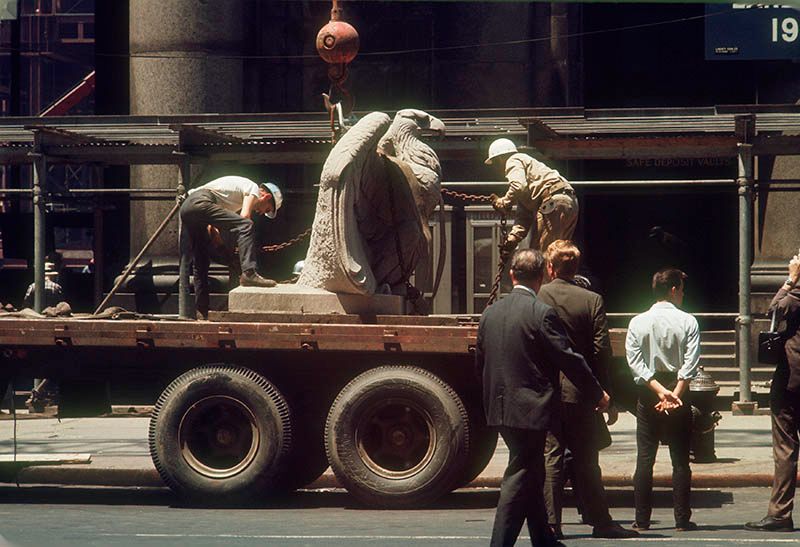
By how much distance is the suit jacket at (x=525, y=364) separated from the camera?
→ 848 centimetres

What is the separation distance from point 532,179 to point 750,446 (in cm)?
362

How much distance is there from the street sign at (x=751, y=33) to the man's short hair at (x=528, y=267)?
12.5 m

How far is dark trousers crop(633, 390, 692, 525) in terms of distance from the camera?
9.86 metres

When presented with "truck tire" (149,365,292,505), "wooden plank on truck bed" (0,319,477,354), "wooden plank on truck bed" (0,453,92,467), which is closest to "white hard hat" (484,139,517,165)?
"wooden plank on truck bed" (0,319,477,354)

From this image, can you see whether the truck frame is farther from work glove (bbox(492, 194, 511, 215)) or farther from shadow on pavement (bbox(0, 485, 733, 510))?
work glove (bbox(492, 194, 511, 215))

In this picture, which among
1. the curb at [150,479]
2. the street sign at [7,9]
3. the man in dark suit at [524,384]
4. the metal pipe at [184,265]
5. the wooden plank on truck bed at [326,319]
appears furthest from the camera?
the street sign at [7,9]

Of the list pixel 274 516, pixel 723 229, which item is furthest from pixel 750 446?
pixel 723 229

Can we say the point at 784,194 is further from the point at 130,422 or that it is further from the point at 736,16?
the point at 130,422

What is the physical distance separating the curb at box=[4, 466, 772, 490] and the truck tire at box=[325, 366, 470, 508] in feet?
4.32

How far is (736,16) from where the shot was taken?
21516mm

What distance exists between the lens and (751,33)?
836 inches

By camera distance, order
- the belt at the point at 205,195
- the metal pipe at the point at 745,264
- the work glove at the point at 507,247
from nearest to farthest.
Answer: the work glove at the point at 507,247 → the belt at the point at 205,195 → the metal pipe at the point at 745,264

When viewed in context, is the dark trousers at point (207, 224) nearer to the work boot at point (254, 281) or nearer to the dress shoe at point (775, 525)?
the work boot at point (254, 281)

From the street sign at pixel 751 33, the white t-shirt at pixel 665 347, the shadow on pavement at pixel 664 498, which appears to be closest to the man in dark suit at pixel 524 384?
the white t-shirt at pixel 665 347
